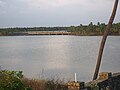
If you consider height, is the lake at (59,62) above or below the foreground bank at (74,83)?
below

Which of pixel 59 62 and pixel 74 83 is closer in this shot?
pixel 74 83

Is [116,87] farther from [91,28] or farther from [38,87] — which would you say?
[91,28]

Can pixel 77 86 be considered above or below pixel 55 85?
above

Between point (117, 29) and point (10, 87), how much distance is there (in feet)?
363

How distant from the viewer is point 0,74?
702 cm

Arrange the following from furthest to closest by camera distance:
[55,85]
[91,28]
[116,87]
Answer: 1. [91,28]
2. [55,85]
3. [116,87]

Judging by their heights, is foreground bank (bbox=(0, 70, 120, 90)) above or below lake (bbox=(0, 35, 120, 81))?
above

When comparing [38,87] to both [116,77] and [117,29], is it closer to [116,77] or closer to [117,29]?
[116,77]

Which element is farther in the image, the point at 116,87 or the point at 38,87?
the point at 38,87

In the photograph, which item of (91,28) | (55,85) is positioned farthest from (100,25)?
(55,85)

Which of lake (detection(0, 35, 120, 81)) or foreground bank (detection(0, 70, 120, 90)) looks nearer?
foreground bank (detection(0, 70, 120, 90))

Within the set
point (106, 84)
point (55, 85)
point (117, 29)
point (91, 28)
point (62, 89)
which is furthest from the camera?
point (91, 28)

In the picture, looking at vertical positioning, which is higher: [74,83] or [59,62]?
[74,83]

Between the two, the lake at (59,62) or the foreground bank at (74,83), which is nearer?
the foreground bank at (74,83)
